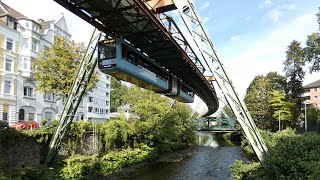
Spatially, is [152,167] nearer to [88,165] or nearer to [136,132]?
[136,132]

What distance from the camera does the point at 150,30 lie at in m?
18.0

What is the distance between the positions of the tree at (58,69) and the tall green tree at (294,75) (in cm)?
3891

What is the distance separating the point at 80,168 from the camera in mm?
23359

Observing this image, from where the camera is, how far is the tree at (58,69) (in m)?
33.2

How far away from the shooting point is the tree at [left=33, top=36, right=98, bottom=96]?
33.2m

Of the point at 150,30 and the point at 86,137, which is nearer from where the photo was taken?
the point at 150,30

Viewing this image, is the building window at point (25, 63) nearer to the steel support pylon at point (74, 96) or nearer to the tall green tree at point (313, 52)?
the steel support pylon at point (74, 96)

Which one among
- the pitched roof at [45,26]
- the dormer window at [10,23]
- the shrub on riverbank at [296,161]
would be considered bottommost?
the shrub on riverbank at [296,161]

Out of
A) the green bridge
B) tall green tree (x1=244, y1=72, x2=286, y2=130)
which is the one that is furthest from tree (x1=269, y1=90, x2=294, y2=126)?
the green bridge

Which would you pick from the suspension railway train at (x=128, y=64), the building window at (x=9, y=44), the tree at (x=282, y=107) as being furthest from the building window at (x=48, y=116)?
the tree at (x=282, y=107)

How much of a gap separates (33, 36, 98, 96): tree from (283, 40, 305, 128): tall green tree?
38.9m

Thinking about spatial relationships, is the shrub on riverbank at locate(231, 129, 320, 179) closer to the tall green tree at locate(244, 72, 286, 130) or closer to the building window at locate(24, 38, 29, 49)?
the building window at locate(24, 38, 29, 49)

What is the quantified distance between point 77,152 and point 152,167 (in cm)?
869

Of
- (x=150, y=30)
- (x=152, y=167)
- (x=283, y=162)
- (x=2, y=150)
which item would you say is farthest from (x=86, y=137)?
(x=283, y=162)
